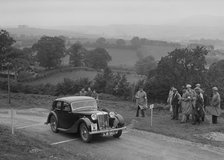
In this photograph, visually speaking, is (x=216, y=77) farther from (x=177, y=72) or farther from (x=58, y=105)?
(x=58, y=105)

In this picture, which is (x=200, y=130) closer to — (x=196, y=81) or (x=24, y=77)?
(x=196, y=81)

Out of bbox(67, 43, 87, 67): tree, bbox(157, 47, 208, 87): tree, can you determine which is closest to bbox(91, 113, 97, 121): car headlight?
bbox(157, 47, 208, 87): tree

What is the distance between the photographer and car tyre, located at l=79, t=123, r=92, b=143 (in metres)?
15.3

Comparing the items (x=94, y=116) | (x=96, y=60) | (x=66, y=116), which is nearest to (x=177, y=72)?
(x=66, y=116)

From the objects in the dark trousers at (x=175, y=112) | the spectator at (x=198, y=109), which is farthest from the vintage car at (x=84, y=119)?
the dark trousers at (x=175, y=112)

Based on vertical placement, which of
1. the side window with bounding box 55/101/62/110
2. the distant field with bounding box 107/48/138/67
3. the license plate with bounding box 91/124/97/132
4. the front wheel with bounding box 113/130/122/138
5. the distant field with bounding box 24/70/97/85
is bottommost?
the distant field with bounding box 24/70/97/85

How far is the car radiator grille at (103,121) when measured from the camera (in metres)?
15.7

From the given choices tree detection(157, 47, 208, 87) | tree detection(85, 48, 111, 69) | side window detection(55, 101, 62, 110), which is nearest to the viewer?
side window detection(55, 101, 62, 110)

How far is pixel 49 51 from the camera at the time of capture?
81.6 metres

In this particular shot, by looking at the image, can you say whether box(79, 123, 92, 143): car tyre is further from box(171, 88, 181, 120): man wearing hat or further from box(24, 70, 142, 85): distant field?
box(24, 70, 142, 85): distant field

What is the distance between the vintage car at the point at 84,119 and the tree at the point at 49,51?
63.4 metres

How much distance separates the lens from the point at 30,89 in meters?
52.4

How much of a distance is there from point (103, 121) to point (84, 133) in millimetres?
971

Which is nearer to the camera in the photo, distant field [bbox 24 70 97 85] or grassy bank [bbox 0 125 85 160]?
grassy bank [bbox 0 125 85 160]
